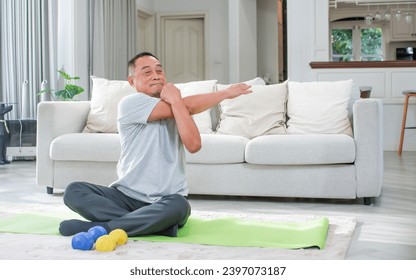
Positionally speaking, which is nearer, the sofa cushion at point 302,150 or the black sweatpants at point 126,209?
the black sweatpants at point 126,209

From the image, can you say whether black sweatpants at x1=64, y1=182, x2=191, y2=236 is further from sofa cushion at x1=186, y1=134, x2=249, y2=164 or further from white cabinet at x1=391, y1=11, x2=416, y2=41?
white cabinet at x1=391, y1=11, x2=416, y2=41

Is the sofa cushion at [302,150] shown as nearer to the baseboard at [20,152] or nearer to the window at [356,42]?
the baseboard at [20,152]

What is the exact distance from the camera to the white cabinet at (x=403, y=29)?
11.6 meters

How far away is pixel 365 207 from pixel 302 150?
49 cm

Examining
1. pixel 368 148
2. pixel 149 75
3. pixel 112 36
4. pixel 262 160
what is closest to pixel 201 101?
pixel 149 75

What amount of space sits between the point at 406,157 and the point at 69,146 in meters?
3.71

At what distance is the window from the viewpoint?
1235cm

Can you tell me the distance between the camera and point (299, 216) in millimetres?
3262

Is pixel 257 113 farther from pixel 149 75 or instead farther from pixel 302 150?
pixel 149 75

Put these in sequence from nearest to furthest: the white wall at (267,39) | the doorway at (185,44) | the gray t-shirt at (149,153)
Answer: the gray t-shirt at (149,153) → the white wall at (267,39) → the doorway at (185,44)

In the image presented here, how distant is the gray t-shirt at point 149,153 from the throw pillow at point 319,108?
1.65m

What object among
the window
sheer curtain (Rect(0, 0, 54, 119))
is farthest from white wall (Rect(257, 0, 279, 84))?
sheer curtain (Rect(0, 0, 54, 119))

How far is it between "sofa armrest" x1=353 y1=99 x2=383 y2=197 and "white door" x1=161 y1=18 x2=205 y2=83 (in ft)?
22.0

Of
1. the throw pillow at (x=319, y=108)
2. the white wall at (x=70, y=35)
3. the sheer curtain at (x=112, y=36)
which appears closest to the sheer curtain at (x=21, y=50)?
the white wall at (x=70, y=35)
